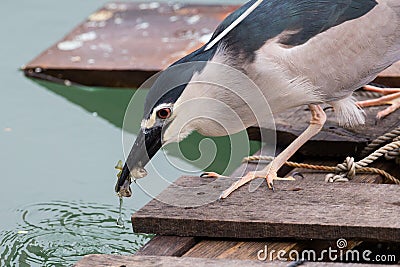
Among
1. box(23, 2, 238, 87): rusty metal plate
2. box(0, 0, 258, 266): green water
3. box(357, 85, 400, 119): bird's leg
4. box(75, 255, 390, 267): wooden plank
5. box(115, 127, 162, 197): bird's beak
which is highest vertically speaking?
box(115, 127, 162, 197): bird's beak

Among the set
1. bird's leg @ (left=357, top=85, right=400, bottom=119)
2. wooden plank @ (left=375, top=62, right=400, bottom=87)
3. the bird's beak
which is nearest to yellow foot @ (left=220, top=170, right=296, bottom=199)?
the bird's beak

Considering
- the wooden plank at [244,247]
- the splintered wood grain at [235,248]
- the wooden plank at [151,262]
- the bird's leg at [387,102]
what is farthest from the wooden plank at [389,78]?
the wooden plank at [151,262]

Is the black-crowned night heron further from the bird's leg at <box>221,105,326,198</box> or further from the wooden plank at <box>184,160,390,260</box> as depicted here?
the wooden plank at <box>184,160,390,260</box>

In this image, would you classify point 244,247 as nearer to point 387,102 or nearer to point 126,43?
point 387,102

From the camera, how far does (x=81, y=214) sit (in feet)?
10.5

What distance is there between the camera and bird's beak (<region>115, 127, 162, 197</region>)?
2488 mm

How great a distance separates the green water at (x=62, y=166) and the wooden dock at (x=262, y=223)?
0.23 m

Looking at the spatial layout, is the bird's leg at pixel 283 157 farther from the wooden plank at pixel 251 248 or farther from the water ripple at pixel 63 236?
the water ripple at pixel 63 236

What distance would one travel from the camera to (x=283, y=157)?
2766 millimetres

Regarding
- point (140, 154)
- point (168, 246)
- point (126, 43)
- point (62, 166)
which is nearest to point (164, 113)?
point (140, 154)

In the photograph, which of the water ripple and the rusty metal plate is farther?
the rusty metal plate

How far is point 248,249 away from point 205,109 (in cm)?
46

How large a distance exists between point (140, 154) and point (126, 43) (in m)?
2.56

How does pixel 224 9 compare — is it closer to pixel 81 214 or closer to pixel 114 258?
pixel 81 214
